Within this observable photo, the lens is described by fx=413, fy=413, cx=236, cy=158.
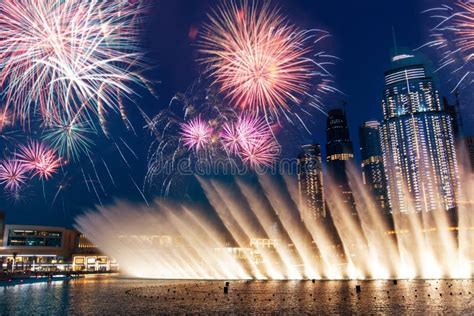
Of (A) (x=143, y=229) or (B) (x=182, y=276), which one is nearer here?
(B) (x=182, y=276)

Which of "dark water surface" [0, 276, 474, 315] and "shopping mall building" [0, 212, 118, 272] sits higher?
"shopping mall building" [0, 212, 118, 272]

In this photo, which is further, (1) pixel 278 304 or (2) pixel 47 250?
(2) pixel 47 250

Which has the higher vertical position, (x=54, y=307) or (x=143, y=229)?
(x=143, y=229)

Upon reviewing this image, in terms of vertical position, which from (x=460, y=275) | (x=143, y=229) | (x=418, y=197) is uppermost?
(x=418, y=197)

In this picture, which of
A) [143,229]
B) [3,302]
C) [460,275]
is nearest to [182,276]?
[143,229]

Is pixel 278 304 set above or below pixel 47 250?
below

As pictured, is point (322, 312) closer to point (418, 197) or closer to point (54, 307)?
point (54, 307)

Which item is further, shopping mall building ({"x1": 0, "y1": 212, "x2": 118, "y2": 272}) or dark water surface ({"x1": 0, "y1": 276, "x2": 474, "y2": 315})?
shopping mall building ({"x1": 0, "y1": 212, "x2": 118, "y2": 272})

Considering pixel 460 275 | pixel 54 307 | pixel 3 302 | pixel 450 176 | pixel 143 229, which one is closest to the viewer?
pixel 54 307

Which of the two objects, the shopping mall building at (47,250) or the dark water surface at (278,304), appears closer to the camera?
the dark water surface at (278,304)

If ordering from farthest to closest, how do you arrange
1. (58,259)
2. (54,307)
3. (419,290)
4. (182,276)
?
(58,259)
(182,276)
(419,290)
(54,307)

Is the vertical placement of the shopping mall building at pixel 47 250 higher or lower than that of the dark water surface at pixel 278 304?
higher
